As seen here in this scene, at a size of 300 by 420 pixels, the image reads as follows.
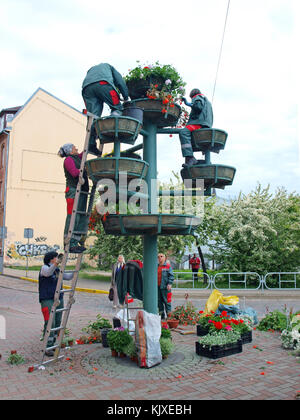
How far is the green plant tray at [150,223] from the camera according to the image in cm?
594

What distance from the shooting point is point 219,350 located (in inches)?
249

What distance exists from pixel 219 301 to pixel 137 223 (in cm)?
344

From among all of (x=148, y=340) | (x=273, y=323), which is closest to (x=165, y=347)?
(x=148, y=340)

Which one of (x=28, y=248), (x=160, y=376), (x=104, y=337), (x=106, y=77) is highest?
(x=106, y=77)

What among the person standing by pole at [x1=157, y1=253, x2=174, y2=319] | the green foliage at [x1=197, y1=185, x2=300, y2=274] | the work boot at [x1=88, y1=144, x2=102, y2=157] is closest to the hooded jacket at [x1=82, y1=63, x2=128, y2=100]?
the work boot at [x1=88, y1=144, x2=102, y2=157]

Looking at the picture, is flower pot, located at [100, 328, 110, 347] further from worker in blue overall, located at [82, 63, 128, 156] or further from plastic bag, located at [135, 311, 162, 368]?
worker in blue overall, located at [82, 63, 128, 156]

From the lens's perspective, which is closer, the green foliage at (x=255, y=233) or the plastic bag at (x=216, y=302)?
the plastic bag at (x=216, y=302)

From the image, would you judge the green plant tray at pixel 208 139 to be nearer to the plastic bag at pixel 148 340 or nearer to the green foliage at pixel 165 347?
the plastic bag at pixel 148 340

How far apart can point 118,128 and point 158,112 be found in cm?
120

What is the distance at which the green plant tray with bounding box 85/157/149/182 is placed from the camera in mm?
5629

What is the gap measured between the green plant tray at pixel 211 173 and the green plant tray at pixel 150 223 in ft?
2.26

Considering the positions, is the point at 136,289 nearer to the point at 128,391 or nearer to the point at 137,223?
the point at 137,223

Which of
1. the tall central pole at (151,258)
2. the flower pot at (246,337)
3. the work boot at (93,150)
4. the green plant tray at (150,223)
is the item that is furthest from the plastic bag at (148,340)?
the work boot at (93,150)

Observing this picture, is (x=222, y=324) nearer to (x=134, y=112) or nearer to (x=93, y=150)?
(x=93, y=150)
